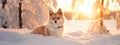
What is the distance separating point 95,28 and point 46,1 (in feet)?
18.0

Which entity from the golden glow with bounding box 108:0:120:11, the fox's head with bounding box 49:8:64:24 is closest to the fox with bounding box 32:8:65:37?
the fox's head with bounding box 49:8:64:24

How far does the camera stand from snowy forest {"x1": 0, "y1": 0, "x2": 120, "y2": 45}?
342 inches

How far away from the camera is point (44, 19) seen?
19.7 m

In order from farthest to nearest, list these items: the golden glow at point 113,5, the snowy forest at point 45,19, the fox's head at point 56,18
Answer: the golden glow at point 113,5, the fox's head at point 56,18, the snowy forest at point 45,19

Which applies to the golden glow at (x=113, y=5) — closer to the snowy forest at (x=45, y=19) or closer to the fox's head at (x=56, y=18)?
the snowy forest at (x=45, y=19)

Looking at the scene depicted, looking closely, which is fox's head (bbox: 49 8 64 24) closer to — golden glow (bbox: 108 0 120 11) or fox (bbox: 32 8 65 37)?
fox (bbox: 32 8 65 37)

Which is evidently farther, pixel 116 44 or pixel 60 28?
pixel 60 28

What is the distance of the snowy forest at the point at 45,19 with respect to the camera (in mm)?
8695

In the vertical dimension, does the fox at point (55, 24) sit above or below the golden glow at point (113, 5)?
below

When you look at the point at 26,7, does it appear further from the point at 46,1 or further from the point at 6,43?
the point at 6,43

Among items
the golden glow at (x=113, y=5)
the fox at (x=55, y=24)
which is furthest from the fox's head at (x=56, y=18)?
the golden glow at (x=113, y=5)

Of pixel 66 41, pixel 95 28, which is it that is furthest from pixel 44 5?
pixel 66 41

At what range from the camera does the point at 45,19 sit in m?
19.7

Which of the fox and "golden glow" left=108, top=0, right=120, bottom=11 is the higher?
"golden glow" left=108, top=0, right=120, bottom=11
